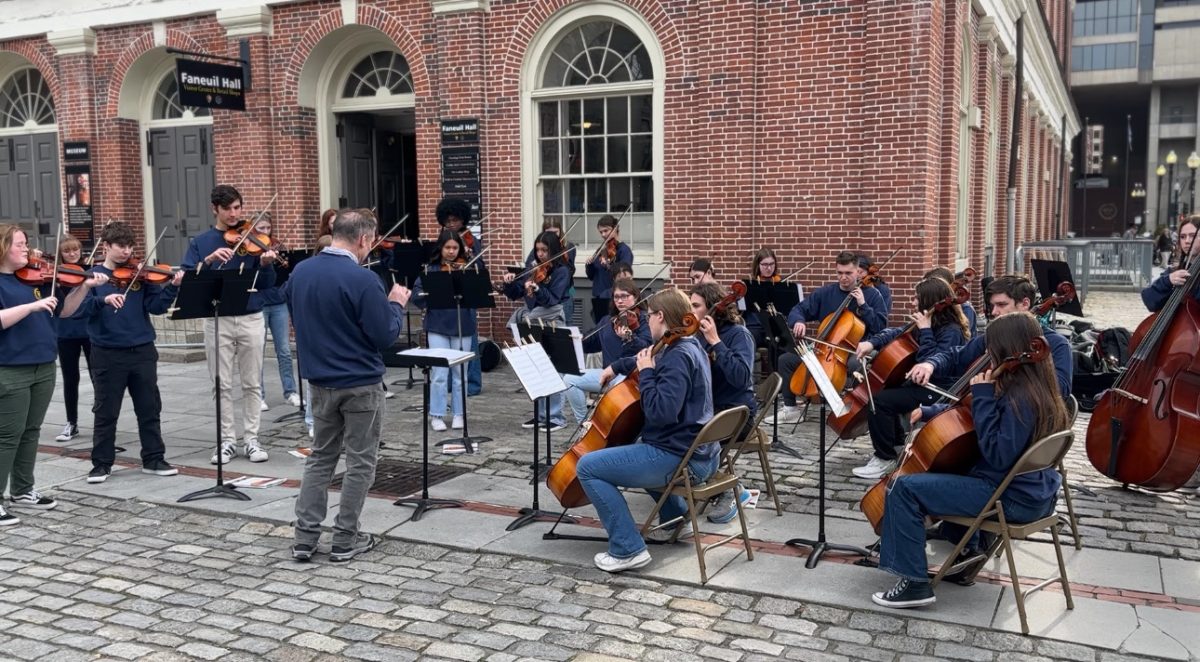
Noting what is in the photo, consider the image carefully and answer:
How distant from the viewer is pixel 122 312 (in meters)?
7.14

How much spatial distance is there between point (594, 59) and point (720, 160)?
2194 millimetres

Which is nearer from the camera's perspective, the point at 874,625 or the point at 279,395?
the point at 874,625

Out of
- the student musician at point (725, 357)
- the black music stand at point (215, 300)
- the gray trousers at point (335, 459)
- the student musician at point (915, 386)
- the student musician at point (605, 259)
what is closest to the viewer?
the gray trousers at point (335, 459)

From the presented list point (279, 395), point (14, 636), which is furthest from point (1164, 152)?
point (14, 636)

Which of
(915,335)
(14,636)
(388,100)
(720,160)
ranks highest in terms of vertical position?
(388,100)

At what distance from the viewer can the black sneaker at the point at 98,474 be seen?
289 inches

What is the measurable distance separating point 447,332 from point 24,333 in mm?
3576

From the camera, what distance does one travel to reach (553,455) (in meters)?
7.97

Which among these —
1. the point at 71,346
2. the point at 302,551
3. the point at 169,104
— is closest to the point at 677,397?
the point at 302,551

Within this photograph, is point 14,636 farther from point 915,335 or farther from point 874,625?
point 915,335

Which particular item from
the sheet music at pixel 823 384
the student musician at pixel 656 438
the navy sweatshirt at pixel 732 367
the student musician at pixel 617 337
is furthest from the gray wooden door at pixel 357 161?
the sheet music at pixel 823 384

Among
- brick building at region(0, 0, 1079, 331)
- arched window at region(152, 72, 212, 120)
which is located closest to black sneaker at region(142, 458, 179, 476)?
brick building at region(0, 0, 1079, 331)

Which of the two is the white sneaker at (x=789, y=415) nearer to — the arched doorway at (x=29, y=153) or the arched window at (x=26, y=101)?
the arched doorway at (x=29, y=153)

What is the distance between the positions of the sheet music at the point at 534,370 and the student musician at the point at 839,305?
9.29 feet
